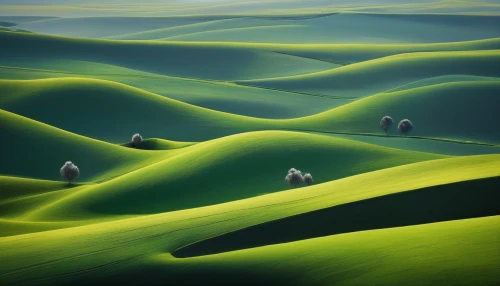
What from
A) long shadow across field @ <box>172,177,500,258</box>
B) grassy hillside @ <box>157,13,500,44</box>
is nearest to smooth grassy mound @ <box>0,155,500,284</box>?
long shadow across field @ <box>172,177,500,258</box>

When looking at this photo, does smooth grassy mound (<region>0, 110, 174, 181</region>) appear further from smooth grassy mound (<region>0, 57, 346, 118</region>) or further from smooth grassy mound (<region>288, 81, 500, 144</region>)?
smooth grassy mound (<region>0, 57, 346, 118</region>)

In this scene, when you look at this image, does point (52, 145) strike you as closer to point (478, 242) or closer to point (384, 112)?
point (384, 112)

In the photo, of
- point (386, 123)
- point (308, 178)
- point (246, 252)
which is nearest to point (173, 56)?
point (386, 123)

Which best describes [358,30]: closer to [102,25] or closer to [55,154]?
[102,25]

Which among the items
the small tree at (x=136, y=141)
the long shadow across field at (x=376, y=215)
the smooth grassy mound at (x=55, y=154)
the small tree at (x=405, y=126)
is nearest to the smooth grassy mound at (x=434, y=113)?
the small tree at (x=405, y=126)

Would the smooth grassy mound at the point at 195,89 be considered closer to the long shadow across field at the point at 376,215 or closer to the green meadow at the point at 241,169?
the green meadow at the point at 241,169

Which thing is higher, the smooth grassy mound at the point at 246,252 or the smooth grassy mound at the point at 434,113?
the smooth grassy mound at the point at 246,252
